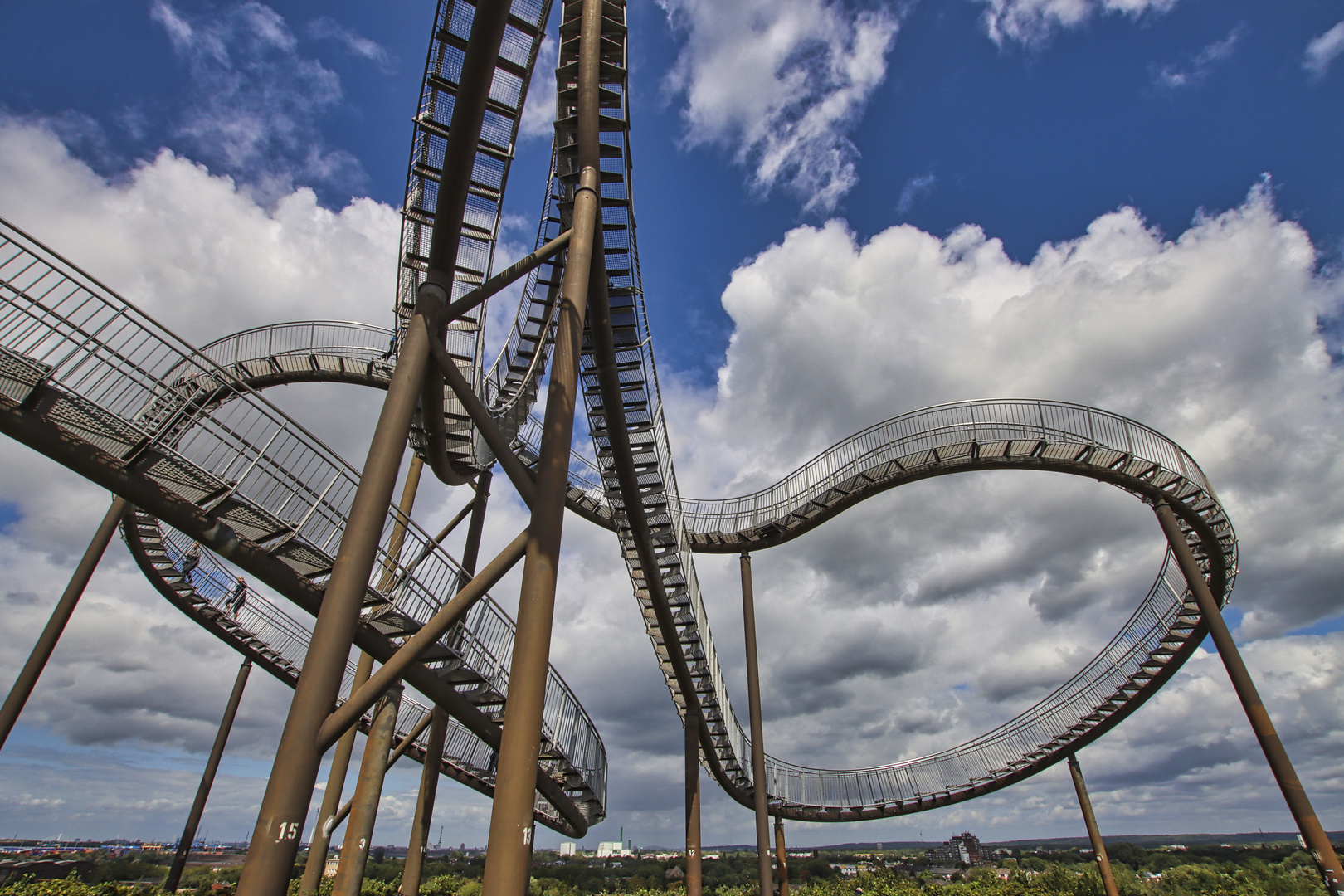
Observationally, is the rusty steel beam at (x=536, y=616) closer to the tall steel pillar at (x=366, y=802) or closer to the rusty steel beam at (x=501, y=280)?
the rusty steel beam at (x=501, y=280)

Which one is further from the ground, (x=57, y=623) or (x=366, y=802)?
(x=57, y=623)

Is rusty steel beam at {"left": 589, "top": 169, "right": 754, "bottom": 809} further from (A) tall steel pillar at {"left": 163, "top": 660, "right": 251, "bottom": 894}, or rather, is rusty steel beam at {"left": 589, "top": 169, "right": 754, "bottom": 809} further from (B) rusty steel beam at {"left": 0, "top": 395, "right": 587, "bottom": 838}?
(A) tall steel pillar at {"left": 163, "top": 660, "right": 251, "bottom": 894}

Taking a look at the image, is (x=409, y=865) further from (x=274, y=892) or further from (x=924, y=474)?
(x=924, y=474)

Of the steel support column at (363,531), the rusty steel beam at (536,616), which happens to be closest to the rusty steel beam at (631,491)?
the rusty steel beam at (536,616)

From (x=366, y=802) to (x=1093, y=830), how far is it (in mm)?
18065

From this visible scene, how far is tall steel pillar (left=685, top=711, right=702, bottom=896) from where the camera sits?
12.8m

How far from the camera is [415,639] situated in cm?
538

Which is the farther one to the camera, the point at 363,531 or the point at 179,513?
the point at 179,513

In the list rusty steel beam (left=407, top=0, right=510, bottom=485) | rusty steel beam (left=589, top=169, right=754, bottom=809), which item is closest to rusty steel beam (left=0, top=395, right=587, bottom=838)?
rusty steel beam (left=407, top=0, right=510, bottom=485)

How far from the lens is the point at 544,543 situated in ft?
19.4

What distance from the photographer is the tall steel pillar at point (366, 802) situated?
356 inches

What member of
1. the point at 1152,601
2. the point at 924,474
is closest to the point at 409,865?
the point at 924,474

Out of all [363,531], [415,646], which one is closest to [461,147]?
[363,531]

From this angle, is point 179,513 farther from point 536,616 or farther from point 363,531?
point 536,616
